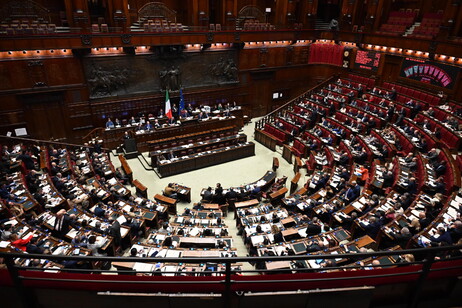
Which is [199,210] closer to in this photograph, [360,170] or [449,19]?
[360,170]

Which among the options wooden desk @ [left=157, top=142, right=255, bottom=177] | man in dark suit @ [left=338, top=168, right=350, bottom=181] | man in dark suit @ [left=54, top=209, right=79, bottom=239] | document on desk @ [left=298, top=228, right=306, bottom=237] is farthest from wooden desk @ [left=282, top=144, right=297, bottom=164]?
man in dark suit @ [left=54, top=209, right=79, bottom=239]

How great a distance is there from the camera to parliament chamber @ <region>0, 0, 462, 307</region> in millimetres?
2900

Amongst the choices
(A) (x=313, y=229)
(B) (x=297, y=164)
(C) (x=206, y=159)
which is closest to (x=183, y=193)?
(C) (x=206, y=159)

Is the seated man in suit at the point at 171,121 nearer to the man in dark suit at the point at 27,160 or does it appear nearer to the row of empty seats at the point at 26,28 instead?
the row of empty seats at the point at 26,28

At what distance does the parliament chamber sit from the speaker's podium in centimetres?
12

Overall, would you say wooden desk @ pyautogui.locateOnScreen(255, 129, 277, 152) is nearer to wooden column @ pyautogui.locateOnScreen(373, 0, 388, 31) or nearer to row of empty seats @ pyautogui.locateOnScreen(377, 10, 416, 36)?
row of empty seats @ pyautogui.locateOnScreen(377, 10, 416, 36)

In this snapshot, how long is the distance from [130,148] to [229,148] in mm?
5354

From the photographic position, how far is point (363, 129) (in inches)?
605

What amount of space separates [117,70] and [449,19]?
57.8 ft

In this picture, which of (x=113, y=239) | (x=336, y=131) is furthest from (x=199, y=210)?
(x=336, y=131)

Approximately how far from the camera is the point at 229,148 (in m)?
16.2

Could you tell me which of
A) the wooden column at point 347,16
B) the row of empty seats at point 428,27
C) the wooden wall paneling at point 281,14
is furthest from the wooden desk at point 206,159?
the wooden column at point 347,16

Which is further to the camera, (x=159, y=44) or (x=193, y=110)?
(x=193, y=110)

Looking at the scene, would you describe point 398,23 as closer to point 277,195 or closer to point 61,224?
point 277,195
